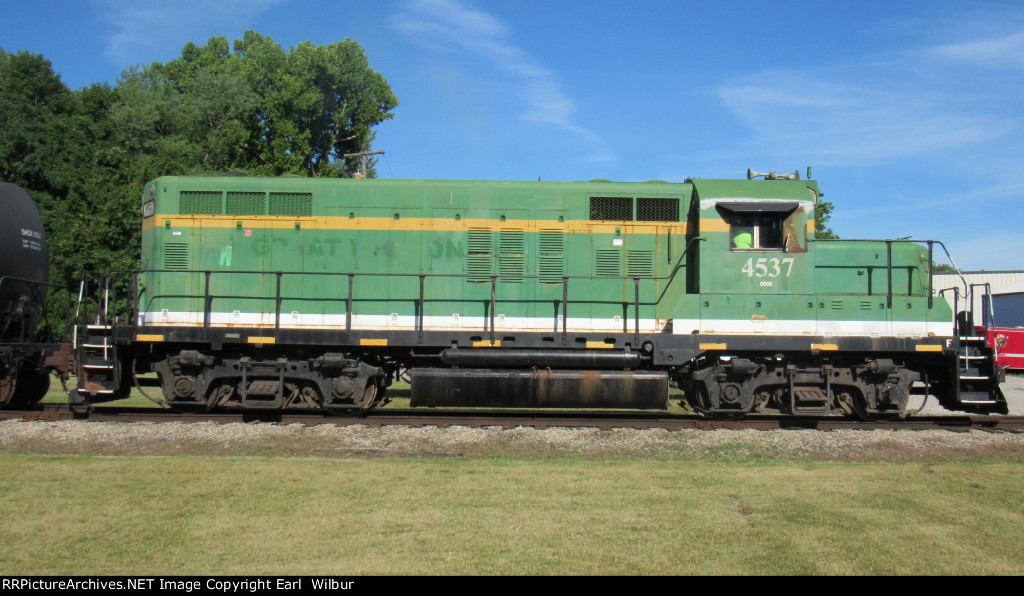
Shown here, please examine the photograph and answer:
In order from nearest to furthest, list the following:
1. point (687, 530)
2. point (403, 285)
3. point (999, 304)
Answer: point (687, 530)
point (403, 285)
point (999, 304)

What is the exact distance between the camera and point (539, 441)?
888cm

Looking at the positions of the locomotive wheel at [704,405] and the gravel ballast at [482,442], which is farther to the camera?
the locomotive wheel at [704,405]

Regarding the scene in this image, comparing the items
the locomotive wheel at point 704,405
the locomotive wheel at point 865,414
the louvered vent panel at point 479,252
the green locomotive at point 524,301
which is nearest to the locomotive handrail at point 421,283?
the green locomotive at point 524,301

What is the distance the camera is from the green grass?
186 inches

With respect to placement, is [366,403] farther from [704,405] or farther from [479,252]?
[704,405]

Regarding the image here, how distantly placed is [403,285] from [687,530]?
625 centimetres

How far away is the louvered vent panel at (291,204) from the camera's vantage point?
34.7 ft

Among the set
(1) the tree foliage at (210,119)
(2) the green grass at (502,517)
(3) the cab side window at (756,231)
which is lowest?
(2) the green grass at (502,517)

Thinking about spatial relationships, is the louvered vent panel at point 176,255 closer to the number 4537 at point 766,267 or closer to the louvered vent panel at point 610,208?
the louvered vent panel at point 610,208

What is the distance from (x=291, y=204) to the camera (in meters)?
10.6

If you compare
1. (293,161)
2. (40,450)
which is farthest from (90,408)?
(293,161)

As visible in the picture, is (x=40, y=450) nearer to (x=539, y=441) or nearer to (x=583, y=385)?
(x=539, y=441)

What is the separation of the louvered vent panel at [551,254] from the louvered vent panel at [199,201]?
4971 millimetres

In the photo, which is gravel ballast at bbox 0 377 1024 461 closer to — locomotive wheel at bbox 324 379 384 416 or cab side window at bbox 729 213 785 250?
locomotive wheel at bbox 324 379 384 416
